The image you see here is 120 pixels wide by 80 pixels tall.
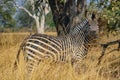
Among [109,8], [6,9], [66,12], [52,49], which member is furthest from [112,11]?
[6,9]

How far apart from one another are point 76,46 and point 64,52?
0.45 meters

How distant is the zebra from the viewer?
22.1 ft

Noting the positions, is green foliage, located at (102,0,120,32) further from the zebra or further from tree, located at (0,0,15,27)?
tree, located at (0,0,15,27)

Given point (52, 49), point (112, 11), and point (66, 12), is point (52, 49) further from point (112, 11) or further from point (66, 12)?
point (66, 12)

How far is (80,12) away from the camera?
1184 cm

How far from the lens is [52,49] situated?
6.94 m

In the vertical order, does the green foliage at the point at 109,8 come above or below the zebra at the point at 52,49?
above

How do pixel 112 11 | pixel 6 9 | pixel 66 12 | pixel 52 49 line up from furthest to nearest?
Answer: pixel 6 9, pixel 66 12, pixel 112 11, pixel 52 49

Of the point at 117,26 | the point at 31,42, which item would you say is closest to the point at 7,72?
the point at 31,42

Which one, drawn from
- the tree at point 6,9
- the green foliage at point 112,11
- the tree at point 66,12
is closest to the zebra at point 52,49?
the green foliage at point 112,11

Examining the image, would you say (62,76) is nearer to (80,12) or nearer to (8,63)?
(8,63)

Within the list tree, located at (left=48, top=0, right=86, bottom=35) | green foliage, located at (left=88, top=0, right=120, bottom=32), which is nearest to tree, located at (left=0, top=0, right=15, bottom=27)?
tree, located at (left=48, top=0, right=86, bottom=35)

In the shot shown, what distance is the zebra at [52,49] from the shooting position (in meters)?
6.72

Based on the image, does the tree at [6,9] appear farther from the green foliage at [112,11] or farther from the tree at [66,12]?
the green foliage at [112,11]
